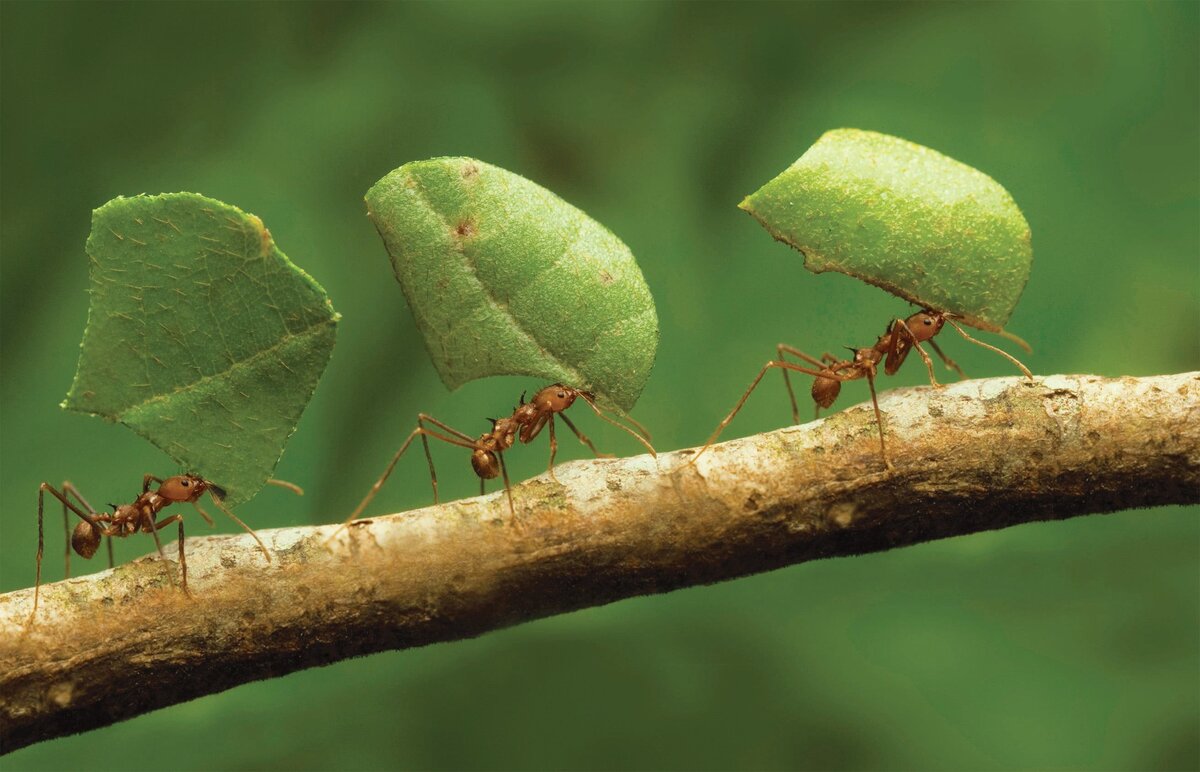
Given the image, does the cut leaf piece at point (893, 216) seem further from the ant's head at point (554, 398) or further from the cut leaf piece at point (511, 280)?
the ant's head at point (554, 398)

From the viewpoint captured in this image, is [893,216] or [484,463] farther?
[484,463]

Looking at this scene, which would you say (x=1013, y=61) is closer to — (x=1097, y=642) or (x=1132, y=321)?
(x=1132, y=321)

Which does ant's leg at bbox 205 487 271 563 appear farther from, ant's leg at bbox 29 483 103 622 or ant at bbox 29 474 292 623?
ant's leg at bbox 29 483 103 622

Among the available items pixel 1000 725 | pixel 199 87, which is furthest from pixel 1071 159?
pixel 199 87

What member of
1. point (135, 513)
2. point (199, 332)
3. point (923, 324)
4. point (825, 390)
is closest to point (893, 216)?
point (923, 324)

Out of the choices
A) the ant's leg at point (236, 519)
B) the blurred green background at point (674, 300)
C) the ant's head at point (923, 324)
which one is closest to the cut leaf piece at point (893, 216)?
the ant's head at point (923, 324)

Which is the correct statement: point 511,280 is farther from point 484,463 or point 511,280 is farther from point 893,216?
point 893,216
